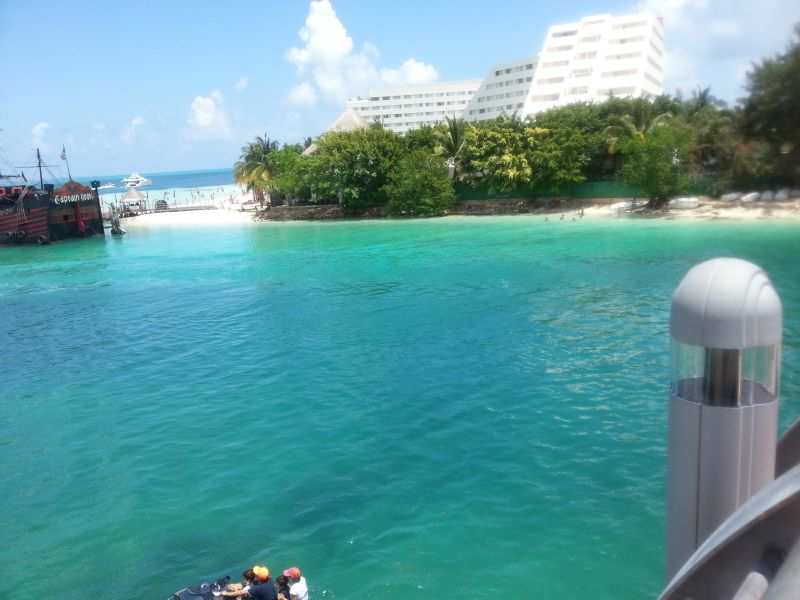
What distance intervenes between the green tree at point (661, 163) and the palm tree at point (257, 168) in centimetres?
3754

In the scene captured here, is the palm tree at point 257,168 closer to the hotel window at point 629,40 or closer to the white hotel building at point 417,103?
the hotel window at point 629,40

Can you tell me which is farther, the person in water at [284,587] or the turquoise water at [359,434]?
the turquoise water at [359,434]

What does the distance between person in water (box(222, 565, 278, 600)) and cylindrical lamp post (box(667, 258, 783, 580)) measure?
5.56 metres


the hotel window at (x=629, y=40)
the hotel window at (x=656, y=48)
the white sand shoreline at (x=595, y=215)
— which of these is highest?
the hotel window at (x=629, y=40)

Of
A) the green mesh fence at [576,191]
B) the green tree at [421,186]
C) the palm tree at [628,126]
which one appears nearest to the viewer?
the green mesh fence at [576,191]

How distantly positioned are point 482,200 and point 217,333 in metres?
36.7

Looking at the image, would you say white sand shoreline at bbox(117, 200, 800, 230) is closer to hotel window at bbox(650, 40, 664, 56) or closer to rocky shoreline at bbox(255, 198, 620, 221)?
rocky shoreline at bbox(255, 198, 620, 221)

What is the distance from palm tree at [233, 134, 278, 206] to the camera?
2741 inches

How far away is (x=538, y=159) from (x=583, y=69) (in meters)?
26.8

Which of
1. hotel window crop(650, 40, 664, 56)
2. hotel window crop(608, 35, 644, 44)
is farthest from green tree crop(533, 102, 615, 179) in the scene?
hotel window crop(650, 40, 664, 56)

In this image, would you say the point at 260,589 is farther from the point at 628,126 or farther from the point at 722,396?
the point at 628,126

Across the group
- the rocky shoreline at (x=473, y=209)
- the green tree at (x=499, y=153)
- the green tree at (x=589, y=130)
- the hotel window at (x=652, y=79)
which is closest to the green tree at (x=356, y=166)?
the rocky shoreline at (x=473, y=209)

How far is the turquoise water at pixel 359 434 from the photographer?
29.3ft

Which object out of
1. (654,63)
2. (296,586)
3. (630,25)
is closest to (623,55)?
(654,63)
